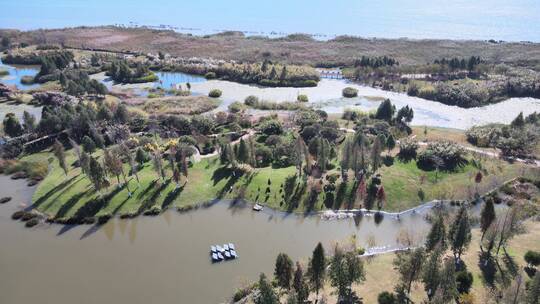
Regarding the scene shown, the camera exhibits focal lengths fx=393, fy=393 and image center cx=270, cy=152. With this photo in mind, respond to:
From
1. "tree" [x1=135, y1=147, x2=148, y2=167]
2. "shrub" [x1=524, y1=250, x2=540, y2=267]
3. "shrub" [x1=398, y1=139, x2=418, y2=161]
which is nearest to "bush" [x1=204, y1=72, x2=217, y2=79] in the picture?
"tree" [x1=135, y1=147, x2=148, y2=167]

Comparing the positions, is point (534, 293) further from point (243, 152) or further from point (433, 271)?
point (243, 152)

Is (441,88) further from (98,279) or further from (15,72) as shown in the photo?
(15,72)

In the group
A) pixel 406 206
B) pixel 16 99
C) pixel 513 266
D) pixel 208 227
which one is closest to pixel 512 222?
pixel 513 266

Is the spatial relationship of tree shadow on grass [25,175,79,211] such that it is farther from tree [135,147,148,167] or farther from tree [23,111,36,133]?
tree [23,111,36,133]

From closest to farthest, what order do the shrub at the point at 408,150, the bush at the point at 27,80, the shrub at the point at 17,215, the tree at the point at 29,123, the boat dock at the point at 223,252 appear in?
1. the boat dock at the point at 223,252
2. the shrub at the point at 17,215
3. the shrub at the point at 408,150
4. the tree at the point at 29,123
5. the bush at the point at 27,80

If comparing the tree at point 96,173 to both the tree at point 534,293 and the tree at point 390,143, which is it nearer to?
the tree at point 390,143

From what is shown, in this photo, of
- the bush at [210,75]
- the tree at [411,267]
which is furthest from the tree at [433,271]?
the bush at [210,75]

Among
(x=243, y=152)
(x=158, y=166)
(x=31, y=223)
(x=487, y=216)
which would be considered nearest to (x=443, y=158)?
(x=487, y=216)
